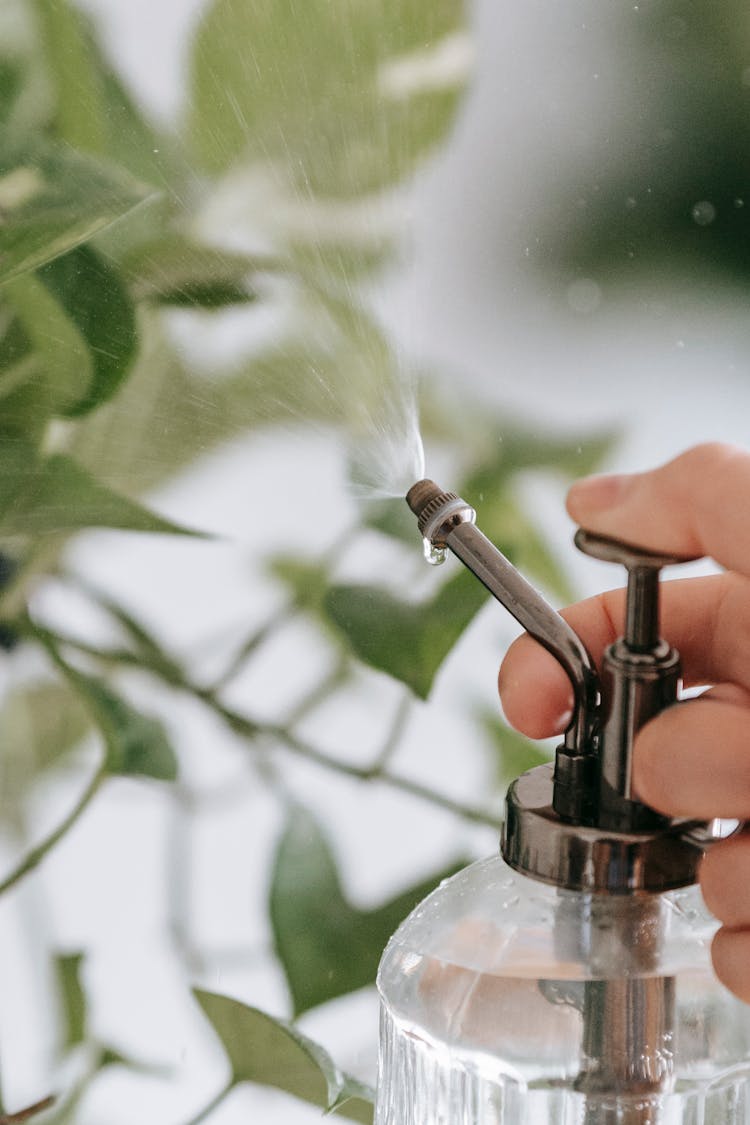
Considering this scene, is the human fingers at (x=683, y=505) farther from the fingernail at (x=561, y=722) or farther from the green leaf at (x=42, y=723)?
the green leaf at (x=42, y=723)

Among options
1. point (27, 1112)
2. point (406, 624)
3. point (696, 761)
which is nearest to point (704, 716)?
point (696, 761)

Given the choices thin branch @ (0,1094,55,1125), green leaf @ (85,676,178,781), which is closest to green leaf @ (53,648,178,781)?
green leaf @ (85,676,178,781)

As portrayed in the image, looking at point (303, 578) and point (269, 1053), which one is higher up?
point (303, 578)

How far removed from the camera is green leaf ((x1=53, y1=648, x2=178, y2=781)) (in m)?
0.45

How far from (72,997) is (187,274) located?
0.83 ft

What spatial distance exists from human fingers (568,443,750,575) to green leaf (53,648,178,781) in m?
0.20

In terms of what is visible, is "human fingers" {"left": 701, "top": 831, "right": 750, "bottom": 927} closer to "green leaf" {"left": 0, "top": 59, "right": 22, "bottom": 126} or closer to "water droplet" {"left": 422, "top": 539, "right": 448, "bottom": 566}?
"water droplet" {"left": 422, "top": 539, "right": 448, "bottom": 566}

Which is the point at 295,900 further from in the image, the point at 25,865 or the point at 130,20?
the point at 130,20

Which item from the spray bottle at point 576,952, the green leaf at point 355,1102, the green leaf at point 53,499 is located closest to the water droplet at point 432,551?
the spray bottle at point 576,952

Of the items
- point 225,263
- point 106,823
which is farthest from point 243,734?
point 225,263

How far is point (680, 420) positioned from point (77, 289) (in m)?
0.24

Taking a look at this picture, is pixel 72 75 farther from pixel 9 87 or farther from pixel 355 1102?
pixel 355 1102

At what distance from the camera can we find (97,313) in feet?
1.41

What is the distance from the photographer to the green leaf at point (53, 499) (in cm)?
43
